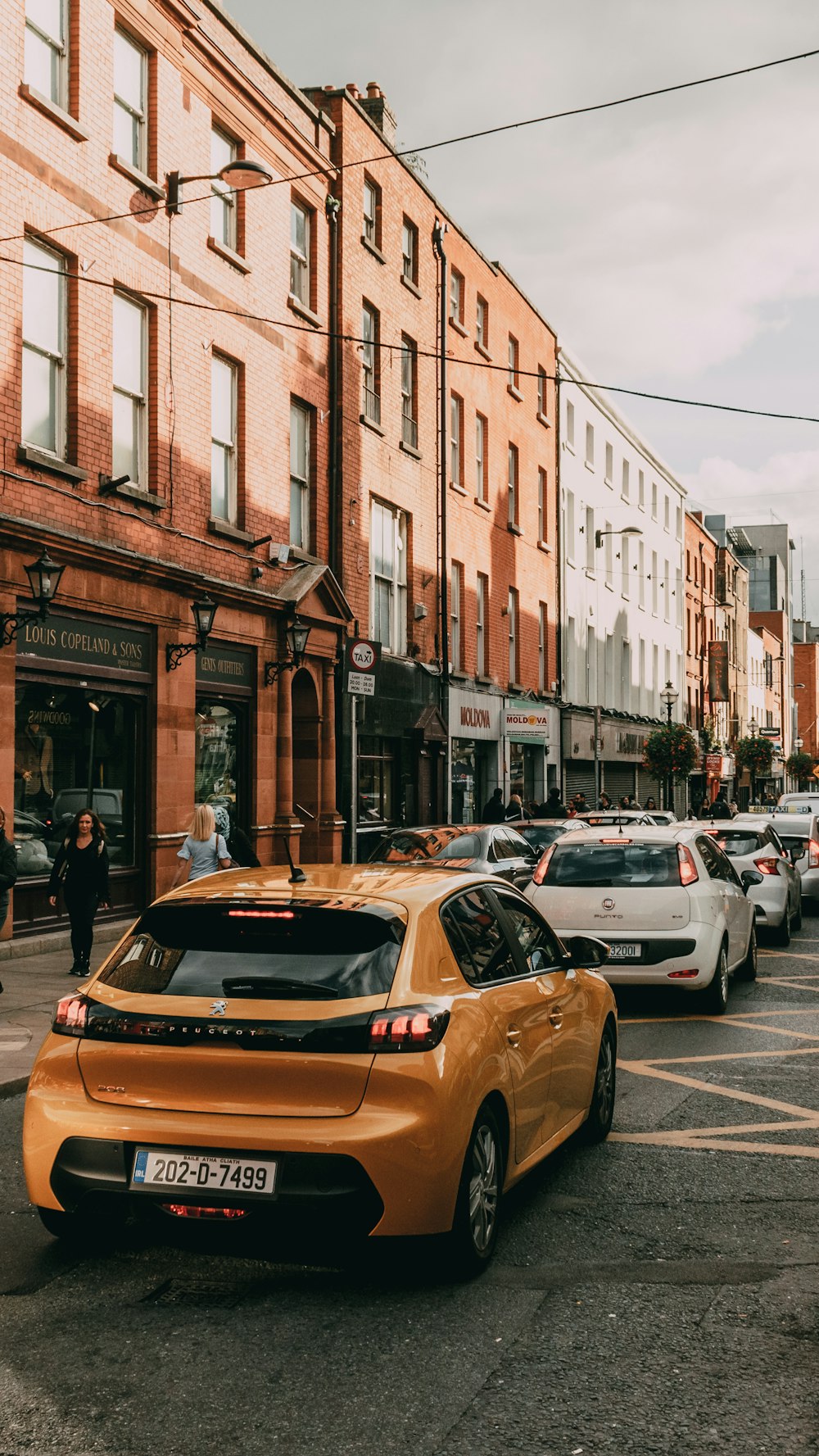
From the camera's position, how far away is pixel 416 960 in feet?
16.7

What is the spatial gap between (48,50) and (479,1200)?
48.7 feet

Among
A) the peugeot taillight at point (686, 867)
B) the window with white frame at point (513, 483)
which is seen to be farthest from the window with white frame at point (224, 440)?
the window with white frame at point (513, 483)

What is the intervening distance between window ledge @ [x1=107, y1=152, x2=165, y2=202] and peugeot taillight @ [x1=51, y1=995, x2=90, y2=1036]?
1410 cm

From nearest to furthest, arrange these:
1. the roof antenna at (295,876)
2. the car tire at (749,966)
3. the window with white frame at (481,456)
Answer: the roof antenna at (295,876) < the car tire at (749,966) < the window with white frame at (481,456)

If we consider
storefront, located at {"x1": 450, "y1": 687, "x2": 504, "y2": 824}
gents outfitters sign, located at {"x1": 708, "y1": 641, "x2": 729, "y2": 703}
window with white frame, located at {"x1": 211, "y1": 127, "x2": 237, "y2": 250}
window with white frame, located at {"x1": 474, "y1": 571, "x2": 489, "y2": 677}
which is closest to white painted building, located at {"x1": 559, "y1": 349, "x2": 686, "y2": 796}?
storefront, located at {"x1": 450, "y1": 687, "x2": 504, "y2": 824}

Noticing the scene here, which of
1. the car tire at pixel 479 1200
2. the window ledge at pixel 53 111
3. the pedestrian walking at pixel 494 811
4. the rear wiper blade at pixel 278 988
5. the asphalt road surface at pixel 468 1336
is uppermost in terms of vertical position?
the window ledge at pixel 53 111

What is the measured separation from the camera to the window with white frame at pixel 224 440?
20.0 m

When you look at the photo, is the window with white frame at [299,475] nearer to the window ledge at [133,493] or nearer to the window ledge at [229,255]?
the window ledge at [229,255]

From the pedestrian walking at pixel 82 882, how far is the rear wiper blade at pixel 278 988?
8.29 metres

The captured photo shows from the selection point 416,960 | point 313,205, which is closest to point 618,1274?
point 416,960

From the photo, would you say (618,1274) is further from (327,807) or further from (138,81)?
(327,807)

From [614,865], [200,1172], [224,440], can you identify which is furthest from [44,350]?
[200,1172]

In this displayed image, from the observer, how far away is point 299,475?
23.2 meters

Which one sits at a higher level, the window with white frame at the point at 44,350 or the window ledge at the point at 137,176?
the window ledge at the point at 137,176
